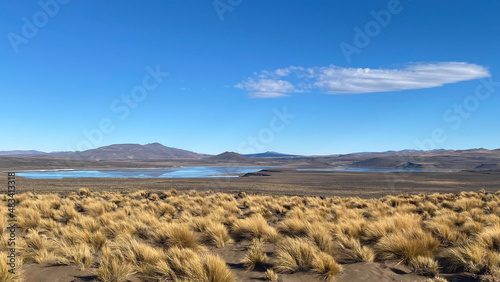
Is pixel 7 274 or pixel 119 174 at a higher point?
pixel 7 274

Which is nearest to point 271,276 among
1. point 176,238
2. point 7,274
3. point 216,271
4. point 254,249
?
point 216,271

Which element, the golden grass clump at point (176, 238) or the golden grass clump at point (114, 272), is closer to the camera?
the golden grass clump at point (114, 272)

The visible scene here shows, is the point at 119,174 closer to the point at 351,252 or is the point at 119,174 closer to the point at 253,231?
the point at 253,231

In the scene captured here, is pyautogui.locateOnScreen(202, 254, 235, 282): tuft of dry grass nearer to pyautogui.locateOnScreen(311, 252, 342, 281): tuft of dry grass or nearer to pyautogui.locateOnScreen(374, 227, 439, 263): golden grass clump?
pyautogui.locateOnScreen(311, 252, 342, 281): tuft of dry grass

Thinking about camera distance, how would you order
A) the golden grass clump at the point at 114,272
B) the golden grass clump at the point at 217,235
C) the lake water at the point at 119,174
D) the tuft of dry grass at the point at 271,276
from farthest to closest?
the lake water at the point at 119,174, the golden grass clump at the point at 217,235, the tuft of dry grass at the point at 271,276, the golden grass clump at the point at 114,272

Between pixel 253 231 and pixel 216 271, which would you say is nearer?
pixel 216 271

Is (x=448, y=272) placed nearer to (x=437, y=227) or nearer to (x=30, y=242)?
(x=437, y=227)

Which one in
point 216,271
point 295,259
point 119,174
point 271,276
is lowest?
point 119,174

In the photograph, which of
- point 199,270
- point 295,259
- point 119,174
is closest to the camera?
point 199,270

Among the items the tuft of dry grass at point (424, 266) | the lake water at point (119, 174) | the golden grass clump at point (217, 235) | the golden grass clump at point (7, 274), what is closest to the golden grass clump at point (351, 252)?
the tuft of dry grass at point (424, 266)

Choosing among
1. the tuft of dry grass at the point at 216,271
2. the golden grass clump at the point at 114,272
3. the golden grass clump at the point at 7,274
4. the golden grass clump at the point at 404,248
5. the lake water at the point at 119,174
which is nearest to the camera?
the golden grass clump at the point at 7,274

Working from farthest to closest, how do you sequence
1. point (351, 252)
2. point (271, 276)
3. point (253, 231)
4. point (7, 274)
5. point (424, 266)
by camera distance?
point (253, 231)
point (351, 252)
point (424, 266)
point (271, 276)
point (7, 274)

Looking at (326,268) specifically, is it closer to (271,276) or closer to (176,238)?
(271,276)

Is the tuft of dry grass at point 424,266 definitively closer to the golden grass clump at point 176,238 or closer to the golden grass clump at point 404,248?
the golden grass clump at point 404,248
